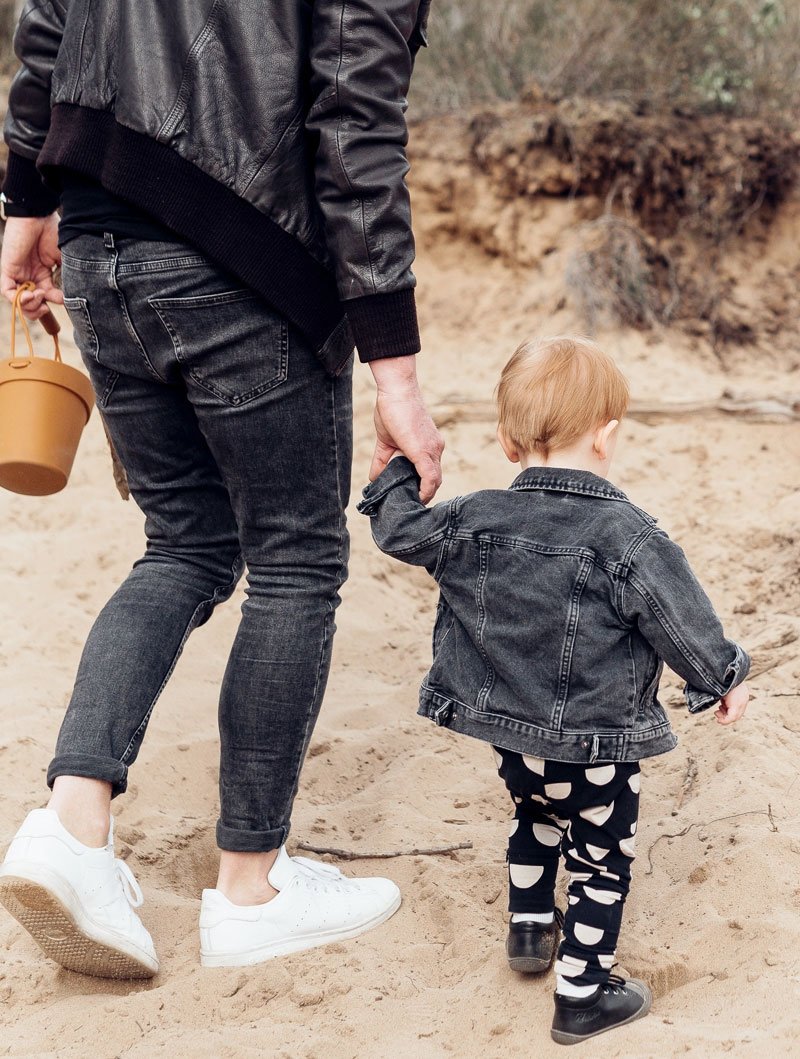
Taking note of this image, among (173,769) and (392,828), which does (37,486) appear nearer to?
(173,769)

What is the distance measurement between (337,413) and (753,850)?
124 centimetres

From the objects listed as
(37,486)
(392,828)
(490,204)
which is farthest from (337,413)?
(490,204)

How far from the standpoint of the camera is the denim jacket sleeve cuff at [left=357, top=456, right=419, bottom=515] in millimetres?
2006

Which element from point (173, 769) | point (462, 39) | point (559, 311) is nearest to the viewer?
point (173, 769)

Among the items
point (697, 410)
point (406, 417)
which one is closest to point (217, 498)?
point (406, 417)

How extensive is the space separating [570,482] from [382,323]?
16.9 inches

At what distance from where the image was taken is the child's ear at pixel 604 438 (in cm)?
196

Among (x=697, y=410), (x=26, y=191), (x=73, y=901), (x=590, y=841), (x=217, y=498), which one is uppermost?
(x=26, y=191)

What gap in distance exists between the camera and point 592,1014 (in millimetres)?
1912

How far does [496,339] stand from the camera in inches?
221

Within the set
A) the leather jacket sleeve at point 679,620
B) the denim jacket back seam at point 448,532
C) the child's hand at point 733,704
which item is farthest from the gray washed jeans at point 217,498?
the child's hand at point 733,704

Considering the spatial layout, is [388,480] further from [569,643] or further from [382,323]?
[569,643]

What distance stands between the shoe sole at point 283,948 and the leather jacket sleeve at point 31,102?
1.60m

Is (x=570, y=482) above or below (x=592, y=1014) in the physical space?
above
